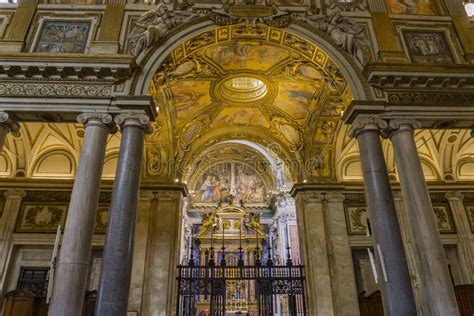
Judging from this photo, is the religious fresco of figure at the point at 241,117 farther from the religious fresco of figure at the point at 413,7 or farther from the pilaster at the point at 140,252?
the religious fresco of figure at the point at 413,7

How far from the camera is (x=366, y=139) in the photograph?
9.25 meters

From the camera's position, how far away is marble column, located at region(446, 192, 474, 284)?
13781 millimetres

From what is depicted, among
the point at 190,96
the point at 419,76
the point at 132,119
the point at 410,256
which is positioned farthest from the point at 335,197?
the point at 132,119

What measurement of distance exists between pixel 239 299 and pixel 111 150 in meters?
10.6

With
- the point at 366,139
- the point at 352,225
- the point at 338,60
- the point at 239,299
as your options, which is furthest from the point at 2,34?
the point at 239,299

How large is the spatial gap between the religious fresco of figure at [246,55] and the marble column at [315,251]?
206 inches

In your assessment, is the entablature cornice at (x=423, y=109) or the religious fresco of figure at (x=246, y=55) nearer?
the entablature cornice at (x=423, y=109)

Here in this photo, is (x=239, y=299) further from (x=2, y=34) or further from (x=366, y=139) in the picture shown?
(x=2, y=34)

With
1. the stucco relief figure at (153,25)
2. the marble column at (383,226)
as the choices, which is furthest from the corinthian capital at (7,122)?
the marble column at (383,226)

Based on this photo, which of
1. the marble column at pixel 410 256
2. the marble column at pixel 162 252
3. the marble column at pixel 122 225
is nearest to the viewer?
the marble column at pixel 122 225

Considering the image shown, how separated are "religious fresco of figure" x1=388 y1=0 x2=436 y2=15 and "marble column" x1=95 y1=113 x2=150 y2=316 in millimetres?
8375

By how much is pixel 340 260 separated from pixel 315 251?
0.94 meters

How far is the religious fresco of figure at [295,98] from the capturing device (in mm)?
13659

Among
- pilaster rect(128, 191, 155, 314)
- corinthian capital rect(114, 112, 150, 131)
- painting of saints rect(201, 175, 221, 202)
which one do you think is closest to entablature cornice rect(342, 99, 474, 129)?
corinthian capital rect(114, 112, 150, 131)
